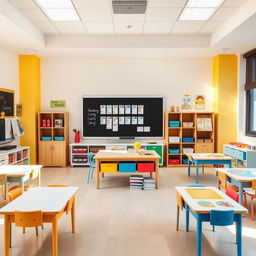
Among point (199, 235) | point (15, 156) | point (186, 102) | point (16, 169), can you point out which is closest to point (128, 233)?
point (199, 235)

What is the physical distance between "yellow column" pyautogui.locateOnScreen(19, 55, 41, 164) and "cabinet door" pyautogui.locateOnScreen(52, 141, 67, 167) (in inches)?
21.4

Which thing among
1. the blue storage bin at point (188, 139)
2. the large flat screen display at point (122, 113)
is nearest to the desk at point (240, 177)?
the blue storage bin at point (188, 139)

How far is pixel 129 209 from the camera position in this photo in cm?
436

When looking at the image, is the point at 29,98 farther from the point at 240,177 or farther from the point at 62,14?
the point at 240,177

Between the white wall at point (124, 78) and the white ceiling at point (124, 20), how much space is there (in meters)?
1.40

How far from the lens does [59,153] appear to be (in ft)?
25.6

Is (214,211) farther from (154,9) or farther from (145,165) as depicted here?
(154,9)

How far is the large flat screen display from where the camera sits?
316 inches

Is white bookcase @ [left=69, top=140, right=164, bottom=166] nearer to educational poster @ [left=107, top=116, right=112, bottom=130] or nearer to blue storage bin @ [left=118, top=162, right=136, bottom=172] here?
educational poster @ [left=107, top=116, right=112, bottom=130]

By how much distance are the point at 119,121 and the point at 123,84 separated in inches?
45.3

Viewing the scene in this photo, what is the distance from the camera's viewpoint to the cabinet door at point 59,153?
7.78 m

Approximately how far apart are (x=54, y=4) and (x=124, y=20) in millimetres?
1554

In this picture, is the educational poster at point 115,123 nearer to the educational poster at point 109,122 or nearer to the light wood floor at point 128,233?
the educational poster at point 109,122

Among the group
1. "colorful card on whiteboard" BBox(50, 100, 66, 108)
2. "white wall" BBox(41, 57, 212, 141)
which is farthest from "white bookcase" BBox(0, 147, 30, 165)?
"white wall" BBox(41, 57, 212, 141)
